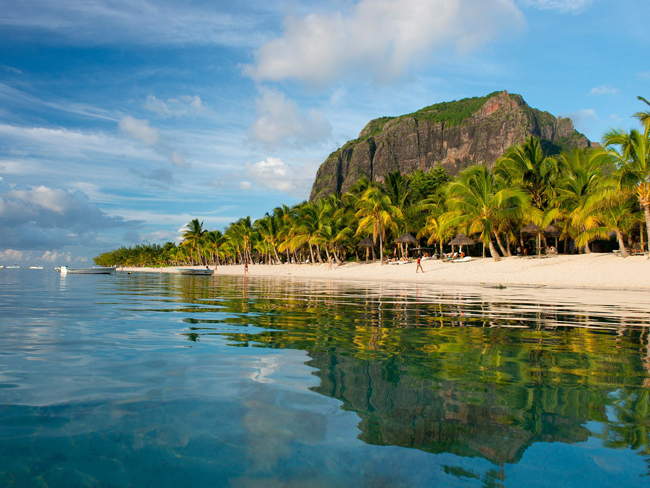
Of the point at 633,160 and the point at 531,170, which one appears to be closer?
the point at 633,160

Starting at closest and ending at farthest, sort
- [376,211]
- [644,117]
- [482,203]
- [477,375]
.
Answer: [477,375] < [644,117] < [482,203] < [376,211]

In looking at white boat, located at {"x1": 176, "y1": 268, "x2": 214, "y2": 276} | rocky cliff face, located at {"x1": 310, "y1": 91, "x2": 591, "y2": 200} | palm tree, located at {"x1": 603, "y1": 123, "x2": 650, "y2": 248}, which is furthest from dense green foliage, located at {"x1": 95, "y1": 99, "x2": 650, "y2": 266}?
rocky cliff face, located at {"x1": 310, "y1": 91, "x2": 591, "y2": 200}

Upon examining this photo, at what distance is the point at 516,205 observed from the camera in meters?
32.5

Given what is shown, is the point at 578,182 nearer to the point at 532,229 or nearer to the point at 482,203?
the point at 532,229

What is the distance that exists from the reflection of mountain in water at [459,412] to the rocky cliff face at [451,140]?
14914 cm

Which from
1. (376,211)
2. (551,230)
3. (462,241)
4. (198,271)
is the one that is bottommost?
(198,271)

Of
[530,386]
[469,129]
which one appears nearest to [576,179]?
[530,386]

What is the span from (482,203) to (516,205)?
13.8 ft

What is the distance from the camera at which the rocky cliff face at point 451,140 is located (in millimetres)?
143875

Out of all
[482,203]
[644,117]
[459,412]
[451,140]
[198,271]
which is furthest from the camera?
[451,140]

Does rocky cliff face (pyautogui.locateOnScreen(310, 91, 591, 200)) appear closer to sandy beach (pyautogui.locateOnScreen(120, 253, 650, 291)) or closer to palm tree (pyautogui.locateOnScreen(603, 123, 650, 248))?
sandy beach (pyautogui.locateOnScreen(120, 253, 650, 291))

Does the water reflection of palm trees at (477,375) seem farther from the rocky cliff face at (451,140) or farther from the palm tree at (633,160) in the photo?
the rocky cliff face at (451,140)

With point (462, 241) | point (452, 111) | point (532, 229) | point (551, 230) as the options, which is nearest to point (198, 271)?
point (462, 241)

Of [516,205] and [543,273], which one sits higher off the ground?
[516,205]
